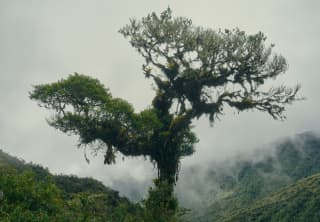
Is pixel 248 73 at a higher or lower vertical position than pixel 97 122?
higher

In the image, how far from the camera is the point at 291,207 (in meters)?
170

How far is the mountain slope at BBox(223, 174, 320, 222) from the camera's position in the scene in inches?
6432

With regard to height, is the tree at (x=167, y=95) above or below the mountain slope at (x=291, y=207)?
below

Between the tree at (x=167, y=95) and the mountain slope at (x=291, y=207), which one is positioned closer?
the tree at (x=167, y=95)

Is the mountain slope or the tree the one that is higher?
the mountain slope

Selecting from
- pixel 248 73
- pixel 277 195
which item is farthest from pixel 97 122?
pixel 277 195

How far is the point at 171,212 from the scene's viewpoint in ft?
86.8

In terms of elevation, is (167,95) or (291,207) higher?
(291,207)

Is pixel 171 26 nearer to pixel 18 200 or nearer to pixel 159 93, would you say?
pixel 159 93

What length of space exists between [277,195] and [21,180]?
191 m

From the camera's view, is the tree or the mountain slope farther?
the mountain slope

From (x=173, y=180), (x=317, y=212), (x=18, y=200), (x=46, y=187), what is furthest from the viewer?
(x=317, y=212)

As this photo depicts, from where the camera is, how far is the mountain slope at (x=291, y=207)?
536ft

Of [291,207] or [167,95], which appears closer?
[167,95]
